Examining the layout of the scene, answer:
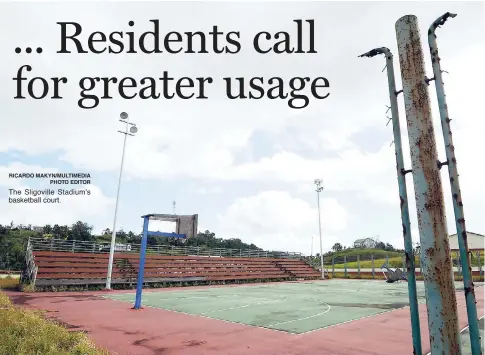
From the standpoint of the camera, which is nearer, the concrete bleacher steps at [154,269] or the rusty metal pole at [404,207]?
the rusty metal pole at [404,207]

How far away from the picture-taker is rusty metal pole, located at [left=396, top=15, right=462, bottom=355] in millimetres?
1742

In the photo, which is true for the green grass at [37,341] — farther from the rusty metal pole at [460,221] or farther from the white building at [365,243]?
the white building at [365,243]

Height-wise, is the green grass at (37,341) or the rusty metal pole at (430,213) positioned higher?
the rusty metal pole at (430,213)

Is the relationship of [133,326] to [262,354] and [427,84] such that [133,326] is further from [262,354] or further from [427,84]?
[427,84]

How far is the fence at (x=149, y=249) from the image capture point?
1894 centimetres

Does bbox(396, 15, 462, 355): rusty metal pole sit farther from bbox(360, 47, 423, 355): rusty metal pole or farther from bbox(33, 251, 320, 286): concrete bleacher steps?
bbox(33, 251, 320, 286): concrete bleacher steps

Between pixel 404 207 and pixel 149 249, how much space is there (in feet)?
83.1

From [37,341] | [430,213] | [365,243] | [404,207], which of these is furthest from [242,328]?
[365,243]

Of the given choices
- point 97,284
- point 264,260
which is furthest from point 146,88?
point 264,260

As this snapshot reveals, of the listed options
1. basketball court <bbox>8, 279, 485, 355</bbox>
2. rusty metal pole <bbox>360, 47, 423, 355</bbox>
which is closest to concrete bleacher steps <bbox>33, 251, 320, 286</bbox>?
basketball court <bbox>8, 279, 485, 355</bbox>

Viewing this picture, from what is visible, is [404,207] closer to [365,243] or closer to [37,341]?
[37,341]

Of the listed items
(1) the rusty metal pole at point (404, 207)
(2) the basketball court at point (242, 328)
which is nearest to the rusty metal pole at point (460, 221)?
(1) the rusty metal pole at point (404, 207)

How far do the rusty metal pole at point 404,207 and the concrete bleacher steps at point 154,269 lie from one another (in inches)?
704

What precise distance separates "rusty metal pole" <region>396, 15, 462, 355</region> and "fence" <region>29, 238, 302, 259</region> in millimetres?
19823
